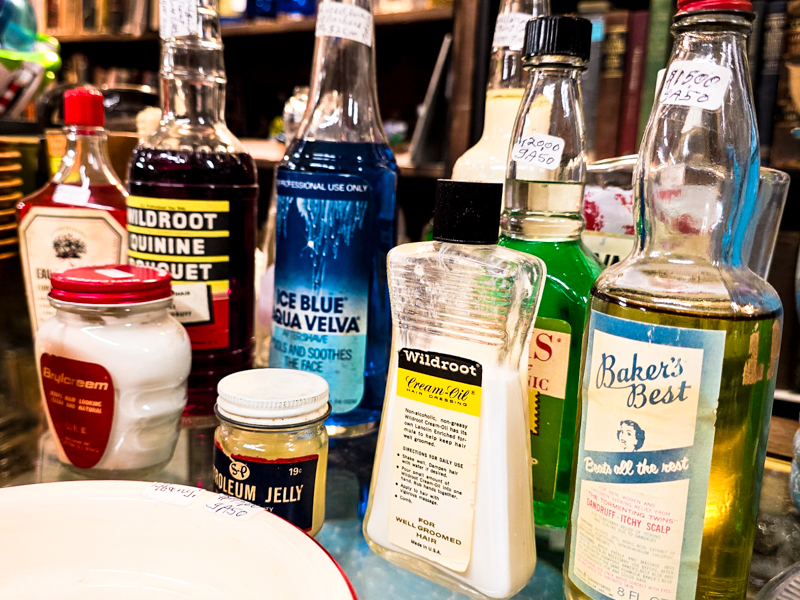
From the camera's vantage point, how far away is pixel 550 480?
464 millimetres

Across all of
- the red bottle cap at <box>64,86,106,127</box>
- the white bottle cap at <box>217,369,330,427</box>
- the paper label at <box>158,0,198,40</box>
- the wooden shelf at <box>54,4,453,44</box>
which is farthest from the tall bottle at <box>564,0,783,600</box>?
the wooden shelf at <box>54,4,453,44</box>

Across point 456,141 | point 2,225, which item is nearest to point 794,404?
point 456,141

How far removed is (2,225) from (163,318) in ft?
1.49

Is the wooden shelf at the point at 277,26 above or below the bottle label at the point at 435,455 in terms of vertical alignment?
above

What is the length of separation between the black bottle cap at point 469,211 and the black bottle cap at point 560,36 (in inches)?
4.1

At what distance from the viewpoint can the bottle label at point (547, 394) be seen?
1.47ft

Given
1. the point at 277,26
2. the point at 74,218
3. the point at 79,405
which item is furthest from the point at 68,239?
the point at 277,26

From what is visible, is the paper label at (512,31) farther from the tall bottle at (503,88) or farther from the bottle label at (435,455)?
the bottle label at (435,455)

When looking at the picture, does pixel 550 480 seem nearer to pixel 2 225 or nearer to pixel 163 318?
pixel 163 318

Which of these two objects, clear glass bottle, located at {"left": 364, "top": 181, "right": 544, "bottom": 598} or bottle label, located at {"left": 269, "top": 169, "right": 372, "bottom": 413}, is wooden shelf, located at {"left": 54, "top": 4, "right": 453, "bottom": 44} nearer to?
bottle label, located at {"left": 269, "top": 169, "right": 372, "bottom": 413}

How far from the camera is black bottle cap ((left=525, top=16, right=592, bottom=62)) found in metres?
0.43

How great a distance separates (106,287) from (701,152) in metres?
0.39

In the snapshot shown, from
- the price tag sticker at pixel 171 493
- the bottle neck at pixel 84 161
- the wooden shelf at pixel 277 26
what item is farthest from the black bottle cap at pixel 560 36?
the wooden shelf at pixel 277 26

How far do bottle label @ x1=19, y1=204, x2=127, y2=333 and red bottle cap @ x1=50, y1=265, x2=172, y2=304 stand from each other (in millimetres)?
160
